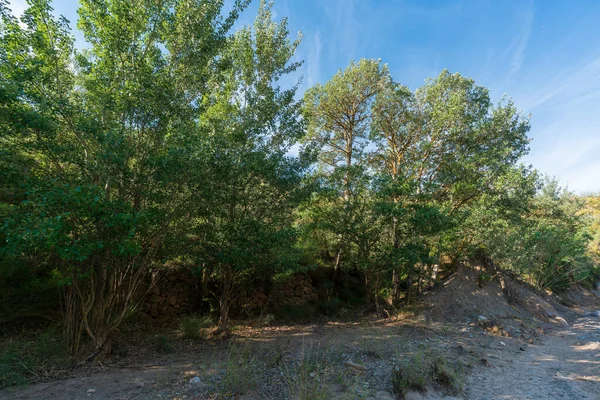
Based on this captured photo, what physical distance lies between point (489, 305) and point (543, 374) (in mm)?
6665

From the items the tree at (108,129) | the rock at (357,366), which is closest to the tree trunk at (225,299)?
the tree at (108,129)

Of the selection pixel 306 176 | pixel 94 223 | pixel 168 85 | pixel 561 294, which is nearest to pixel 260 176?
pixel 306 176

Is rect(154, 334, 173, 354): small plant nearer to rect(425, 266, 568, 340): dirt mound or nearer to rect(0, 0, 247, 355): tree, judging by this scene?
rect(0, 0, 247, 355): tree

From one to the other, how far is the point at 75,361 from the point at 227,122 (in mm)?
6345

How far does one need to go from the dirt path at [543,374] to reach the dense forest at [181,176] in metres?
3.74

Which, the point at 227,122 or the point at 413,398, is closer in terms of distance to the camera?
the point at 413,398

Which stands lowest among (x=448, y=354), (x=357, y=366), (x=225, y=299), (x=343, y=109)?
(x=448, y=354)

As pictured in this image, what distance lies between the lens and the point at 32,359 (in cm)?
539

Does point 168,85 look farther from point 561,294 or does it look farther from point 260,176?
point 561,294

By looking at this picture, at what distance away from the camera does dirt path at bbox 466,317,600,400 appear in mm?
5789

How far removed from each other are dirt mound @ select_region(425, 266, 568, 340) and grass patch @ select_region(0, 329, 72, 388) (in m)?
11.4

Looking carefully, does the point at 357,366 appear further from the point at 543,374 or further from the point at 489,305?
the point at 489,305

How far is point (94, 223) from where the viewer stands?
5.17 metres

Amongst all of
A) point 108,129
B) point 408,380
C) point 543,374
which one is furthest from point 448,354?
point 108,129
